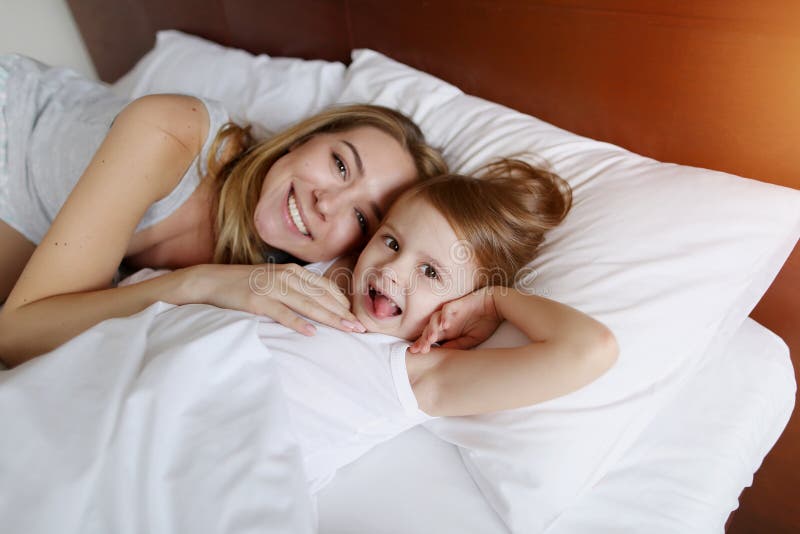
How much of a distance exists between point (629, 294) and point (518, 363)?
0.72 feet

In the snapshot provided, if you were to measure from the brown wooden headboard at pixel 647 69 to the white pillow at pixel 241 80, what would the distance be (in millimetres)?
140

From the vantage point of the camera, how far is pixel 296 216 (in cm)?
103

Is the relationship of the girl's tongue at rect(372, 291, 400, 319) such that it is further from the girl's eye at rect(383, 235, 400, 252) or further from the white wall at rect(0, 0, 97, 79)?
the white wall at rect(0, 0, 97, 79)

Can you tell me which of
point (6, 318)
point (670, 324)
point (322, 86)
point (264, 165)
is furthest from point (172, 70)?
point (670, 324)

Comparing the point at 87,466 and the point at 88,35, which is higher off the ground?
the point at 88,35

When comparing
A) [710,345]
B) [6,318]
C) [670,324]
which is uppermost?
[6,318]

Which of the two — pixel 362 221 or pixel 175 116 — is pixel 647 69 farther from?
pixel 175 116

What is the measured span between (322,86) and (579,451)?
3.55 ft

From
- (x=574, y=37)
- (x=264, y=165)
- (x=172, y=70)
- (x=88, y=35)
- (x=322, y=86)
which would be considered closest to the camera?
(x=574, y=37)

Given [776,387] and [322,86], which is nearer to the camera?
[776,387]

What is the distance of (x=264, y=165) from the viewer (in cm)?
114

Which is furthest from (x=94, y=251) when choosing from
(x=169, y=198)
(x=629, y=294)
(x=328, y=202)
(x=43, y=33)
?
(x=43, y=33)

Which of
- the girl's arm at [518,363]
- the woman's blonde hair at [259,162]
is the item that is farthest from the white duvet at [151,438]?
the woman's blonde hair at [259,162]

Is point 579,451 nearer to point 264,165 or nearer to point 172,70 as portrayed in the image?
point 264,165
